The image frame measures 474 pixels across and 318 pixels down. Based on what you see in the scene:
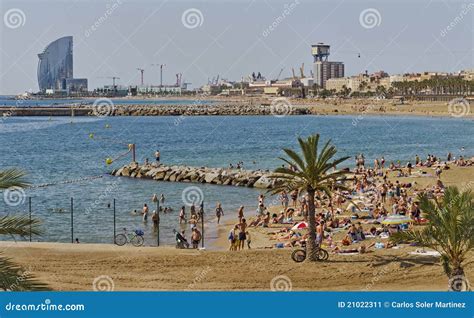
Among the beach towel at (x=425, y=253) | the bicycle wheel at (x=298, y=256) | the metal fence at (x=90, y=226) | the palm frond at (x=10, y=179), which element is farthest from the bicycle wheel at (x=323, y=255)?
the palm frond at (x=10, y=179)

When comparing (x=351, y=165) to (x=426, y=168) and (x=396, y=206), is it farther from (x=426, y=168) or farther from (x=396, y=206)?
(x=396, y=206)

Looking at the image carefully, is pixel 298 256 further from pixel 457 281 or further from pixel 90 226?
pixel 90 226

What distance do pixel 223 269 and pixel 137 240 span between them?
641 cm

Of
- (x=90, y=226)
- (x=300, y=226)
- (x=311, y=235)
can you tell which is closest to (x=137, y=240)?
(x=90, y=226)

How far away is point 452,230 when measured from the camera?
492 inches

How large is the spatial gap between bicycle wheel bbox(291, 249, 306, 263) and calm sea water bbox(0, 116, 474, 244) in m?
7.12

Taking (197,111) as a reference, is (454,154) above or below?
below

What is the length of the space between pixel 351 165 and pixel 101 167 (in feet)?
55.9

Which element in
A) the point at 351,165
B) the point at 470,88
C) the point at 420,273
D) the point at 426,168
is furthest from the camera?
the point at 470,88

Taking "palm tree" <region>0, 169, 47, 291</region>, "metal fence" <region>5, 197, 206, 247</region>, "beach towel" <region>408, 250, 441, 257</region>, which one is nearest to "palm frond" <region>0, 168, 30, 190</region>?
"palm tree" <region>0, 169, 47, 291</region>

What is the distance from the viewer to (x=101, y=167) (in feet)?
166

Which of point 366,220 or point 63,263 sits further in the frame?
point 366,220

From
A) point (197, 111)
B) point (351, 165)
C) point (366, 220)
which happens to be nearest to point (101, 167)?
point (351, 165)

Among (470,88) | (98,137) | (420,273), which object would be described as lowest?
(420,273)
